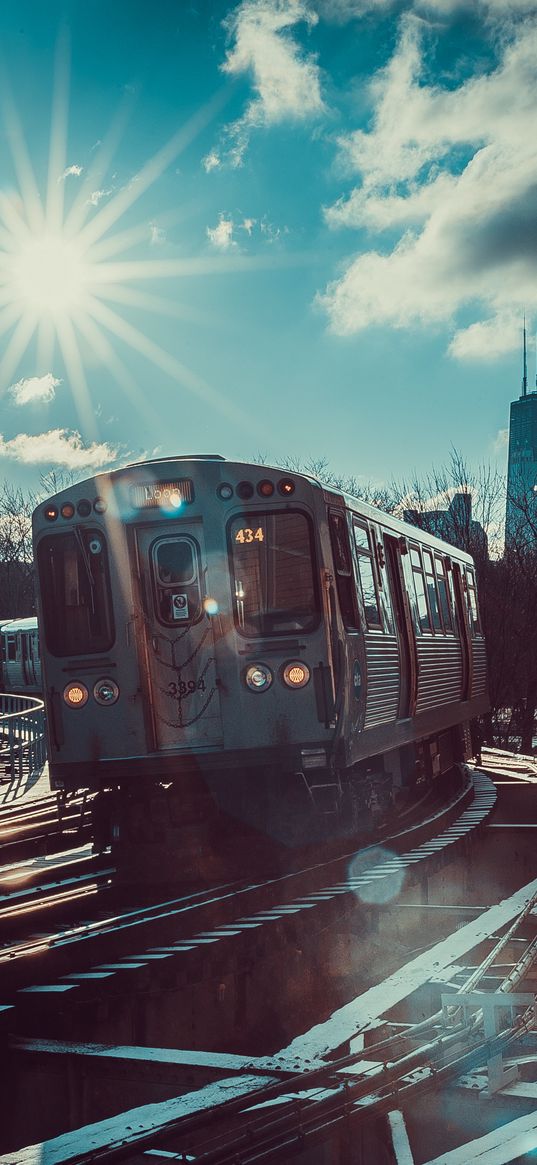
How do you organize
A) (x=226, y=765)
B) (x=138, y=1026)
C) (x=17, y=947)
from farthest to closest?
1. (x=226, y=765)
2. (x=17, y=947)
3. (x=138, y=1026)

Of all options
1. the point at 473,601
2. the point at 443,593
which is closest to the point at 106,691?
the point at 443,593

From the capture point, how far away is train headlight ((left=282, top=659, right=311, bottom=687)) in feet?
33.8

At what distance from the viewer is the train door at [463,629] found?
1844 cm

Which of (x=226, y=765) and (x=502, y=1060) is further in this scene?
(x=226, y=765)

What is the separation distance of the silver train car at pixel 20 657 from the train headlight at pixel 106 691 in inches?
1434

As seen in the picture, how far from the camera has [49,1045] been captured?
5.94 meters

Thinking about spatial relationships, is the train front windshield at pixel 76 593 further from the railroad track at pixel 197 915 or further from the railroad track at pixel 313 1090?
the railroad track at pixel 313 1090

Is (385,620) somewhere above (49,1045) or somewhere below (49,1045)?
above

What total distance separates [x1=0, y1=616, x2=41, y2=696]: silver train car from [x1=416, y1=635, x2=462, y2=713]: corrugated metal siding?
30.8 meters

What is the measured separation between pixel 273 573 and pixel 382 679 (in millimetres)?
2274

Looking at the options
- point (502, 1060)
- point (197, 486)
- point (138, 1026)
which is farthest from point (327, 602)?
point (502, 1060)

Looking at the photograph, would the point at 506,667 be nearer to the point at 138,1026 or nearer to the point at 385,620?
the point at 385,620

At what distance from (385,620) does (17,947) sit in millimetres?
6028

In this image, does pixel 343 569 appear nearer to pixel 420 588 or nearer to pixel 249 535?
pixel 249 535
